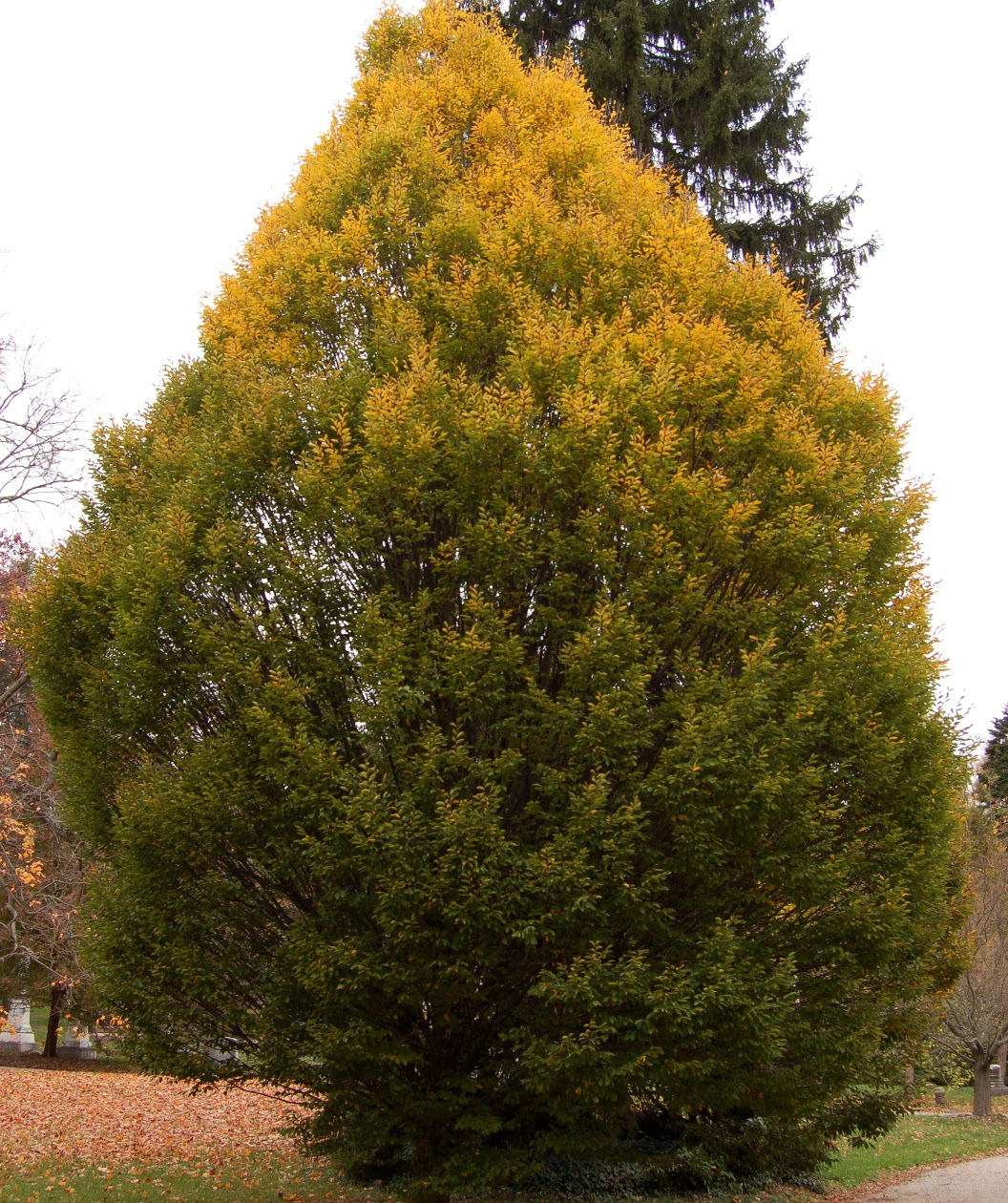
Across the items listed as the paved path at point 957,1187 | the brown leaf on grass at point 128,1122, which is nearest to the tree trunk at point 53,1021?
the brown leaf on grass at point 128,1122

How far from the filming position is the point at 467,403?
751cm

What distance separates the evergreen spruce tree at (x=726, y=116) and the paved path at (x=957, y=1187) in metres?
13.1

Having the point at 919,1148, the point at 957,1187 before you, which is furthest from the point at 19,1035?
the point at 957,1187

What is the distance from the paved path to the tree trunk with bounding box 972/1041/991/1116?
7721 millimetres

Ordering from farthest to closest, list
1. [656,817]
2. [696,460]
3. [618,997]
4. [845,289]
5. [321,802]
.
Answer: [845,289]
[696,460]
[656,817]
[321,802]
[618,997]

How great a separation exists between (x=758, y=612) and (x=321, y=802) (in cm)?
355

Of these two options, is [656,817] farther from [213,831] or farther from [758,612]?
[213,831]

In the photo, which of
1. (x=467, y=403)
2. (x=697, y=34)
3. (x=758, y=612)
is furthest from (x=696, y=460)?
(x=697, y=34)

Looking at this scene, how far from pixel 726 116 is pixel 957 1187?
1702 cm

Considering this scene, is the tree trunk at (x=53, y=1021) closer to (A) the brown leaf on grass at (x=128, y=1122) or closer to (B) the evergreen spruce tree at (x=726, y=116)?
(A) the brown leaf on grass at (x=128, y=1122)

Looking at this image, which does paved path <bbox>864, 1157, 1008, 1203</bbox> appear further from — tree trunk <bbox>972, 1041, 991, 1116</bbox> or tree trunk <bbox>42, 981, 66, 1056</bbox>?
tree trunk <bbox>42, 981, 66, 1056</bbox>

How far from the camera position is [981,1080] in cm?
2403

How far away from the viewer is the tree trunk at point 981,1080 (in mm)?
23641

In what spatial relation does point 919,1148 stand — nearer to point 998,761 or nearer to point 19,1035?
point 19,1035
